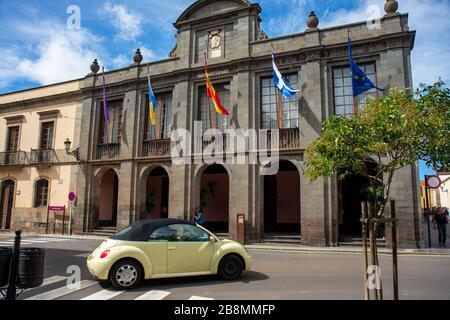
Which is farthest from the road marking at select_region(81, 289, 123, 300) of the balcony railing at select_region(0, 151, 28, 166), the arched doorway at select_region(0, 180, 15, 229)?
the arched doorway at select_region(0, 180, 15, 229)

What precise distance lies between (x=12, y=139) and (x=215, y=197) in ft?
54.2

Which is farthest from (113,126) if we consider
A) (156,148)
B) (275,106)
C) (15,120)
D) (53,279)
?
(53,279)

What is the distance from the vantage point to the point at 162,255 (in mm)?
7418

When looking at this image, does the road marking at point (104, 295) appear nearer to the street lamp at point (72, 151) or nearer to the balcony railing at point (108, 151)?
the balcony railing at point (108, 151)

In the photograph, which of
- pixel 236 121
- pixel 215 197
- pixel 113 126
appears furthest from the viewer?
pixel 215 197

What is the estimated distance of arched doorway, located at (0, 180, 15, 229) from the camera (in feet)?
81.9

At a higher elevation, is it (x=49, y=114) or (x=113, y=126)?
(x=49, y=114)

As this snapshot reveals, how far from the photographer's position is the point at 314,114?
1645cm

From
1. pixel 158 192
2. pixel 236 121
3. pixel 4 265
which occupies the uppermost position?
pixel 236 121

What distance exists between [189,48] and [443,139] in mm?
17524

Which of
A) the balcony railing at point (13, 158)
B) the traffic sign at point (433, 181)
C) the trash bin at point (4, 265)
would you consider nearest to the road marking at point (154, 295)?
the trash bin at point (4, 265)

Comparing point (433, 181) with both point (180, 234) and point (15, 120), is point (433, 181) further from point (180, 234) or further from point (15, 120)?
point (15, 120)
